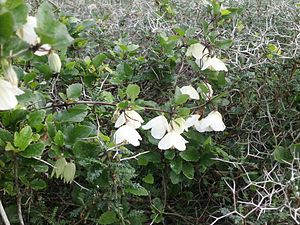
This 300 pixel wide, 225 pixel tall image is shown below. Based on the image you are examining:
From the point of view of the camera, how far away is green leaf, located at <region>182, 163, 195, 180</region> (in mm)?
1333

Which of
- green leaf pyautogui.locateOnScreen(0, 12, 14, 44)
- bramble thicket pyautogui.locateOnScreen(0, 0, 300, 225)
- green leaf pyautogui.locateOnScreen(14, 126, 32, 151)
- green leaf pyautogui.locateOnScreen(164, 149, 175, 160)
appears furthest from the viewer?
green leaf pyautogui.locateOnScreen(164, 149, 175, 160)

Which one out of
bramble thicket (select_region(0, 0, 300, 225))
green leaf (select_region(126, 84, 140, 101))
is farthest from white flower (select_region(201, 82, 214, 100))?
green leaf (select_region(126, 84, 140, 101))

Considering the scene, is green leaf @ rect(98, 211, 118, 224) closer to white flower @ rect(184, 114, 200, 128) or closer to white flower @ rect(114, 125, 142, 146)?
white flower @ rect(114, 125, 142, 146)

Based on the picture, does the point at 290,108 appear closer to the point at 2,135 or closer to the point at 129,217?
the point at 129,217

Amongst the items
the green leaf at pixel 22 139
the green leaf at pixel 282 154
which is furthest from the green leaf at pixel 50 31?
the green leaf at pixel 282 154

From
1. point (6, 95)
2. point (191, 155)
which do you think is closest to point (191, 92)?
point (191, 155)

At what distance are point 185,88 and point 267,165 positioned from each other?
345mm

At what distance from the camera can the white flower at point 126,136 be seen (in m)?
1.14

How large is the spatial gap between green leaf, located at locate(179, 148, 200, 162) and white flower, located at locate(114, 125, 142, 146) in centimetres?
23

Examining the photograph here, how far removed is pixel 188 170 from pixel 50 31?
Answer: 749mm

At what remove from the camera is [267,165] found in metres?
1.42

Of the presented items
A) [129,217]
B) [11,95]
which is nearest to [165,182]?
[129,217]

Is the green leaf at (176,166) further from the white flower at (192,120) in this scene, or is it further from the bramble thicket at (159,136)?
the white flower at (192,120)

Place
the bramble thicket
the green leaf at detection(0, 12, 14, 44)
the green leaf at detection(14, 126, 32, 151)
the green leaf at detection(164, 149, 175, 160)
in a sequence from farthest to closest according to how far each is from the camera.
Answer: the green leaf at detection(164, 149, 175, 160), the bramble thicket, the green leaf at detection(14, 126, 32, 151), the green leaf at detection(0, 12, 14, 44)
